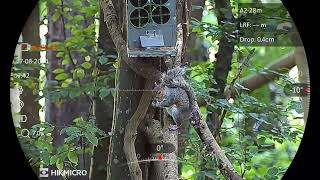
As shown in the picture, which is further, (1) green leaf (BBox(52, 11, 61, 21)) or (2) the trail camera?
(1) green leaf (BBox(52, 11, 61, 21))

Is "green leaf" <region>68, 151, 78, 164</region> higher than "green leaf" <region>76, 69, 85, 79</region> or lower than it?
lower

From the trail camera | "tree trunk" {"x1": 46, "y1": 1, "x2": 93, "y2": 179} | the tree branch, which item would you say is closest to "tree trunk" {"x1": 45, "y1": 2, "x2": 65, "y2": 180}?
"tree trunk" {"x1": 46, "y1": 1, "x2": 93, "y2": 179}

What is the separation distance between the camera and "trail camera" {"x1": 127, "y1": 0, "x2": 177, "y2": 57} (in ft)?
6.07

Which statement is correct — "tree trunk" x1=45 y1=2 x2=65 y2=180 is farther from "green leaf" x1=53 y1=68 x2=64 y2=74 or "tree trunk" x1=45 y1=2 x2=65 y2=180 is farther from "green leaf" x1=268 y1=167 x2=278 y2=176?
"green leaf" x1=268 y1=167 x2=278 y2=176

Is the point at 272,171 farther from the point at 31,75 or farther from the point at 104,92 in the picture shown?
the point at 31,75

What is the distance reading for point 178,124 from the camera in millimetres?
1893

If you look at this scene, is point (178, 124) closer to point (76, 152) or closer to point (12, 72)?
point (76, 152)

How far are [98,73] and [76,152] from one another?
0.21m

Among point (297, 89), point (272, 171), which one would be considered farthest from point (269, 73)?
point (272, 171)

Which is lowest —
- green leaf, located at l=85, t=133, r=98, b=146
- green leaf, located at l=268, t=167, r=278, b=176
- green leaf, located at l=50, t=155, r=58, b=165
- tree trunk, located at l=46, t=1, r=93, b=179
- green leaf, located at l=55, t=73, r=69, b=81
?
green leaf, located at l=268, t=167, r=278, b=176

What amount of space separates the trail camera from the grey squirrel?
0.06m

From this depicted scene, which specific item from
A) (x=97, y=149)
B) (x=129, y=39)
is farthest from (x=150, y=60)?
(x=97, y=149)

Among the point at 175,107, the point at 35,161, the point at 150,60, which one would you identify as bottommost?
the point at 35,161

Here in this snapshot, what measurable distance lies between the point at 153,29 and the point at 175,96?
0.58ft
